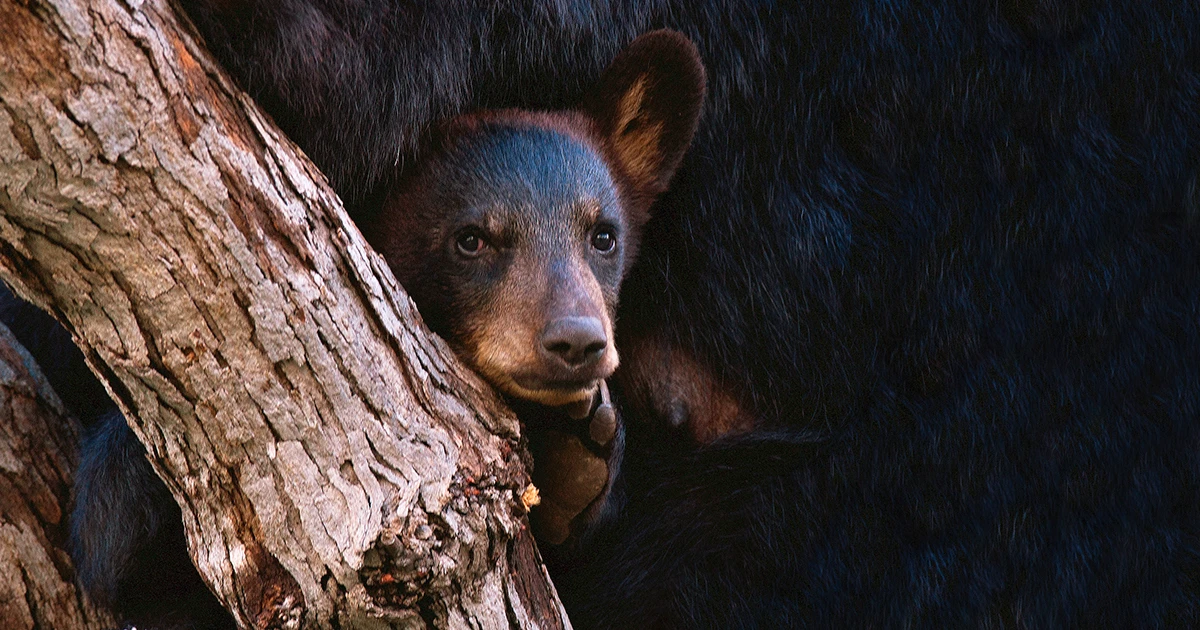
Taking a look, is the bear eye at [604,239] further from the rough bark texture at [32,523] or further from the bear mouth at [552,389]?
the rough bark texture at [32,523]

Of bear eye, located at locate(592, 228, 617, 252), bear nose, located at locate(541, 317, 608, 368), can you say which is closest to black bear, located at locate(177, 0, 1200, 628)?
bear eye, located at locate(592, 228, 617, 252)

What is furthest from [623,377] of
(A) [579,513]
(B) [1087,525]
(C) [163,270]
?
(C) [163,270]

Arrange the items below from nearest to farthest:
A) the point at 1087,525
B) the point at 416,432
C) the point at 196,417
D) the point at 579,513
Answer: the point at 196,417, the point at 416,432, the point at 579,513, the point at 1087,525

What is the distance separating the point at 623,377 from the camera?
10.2 feet

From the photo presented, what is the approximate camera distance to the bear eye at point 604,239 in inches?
110

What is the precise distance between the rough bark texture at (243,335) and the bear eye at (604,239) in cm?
70

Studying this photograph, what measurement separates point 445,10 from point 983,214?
4.78 feet

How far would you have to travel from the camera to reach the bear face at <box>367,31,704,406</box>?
2.42 m

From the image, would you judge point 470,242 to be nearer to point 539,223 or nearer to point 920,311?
point 539,223

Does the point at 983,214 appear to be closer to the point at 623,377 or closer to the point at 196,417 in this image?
the point at 623,377

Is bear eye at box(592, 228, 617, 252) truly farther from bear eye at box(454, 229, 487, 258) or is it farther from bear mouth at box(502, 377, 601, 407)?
bear mouth at box(502, 377, 601, 407)

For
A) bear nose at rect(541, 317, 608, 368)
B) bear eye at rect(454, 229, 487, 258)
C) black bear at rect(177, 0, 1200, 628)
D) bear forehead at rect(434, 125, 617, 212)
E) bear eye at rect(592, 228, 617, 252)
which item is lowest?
black bear at rect(177, 0, 1200, 628)

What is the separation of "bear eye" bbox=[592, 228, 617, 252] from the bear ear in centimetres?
26

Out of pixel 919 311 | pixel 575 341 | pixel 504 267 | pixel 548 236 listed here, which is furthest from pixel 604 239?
pixel 919 311
